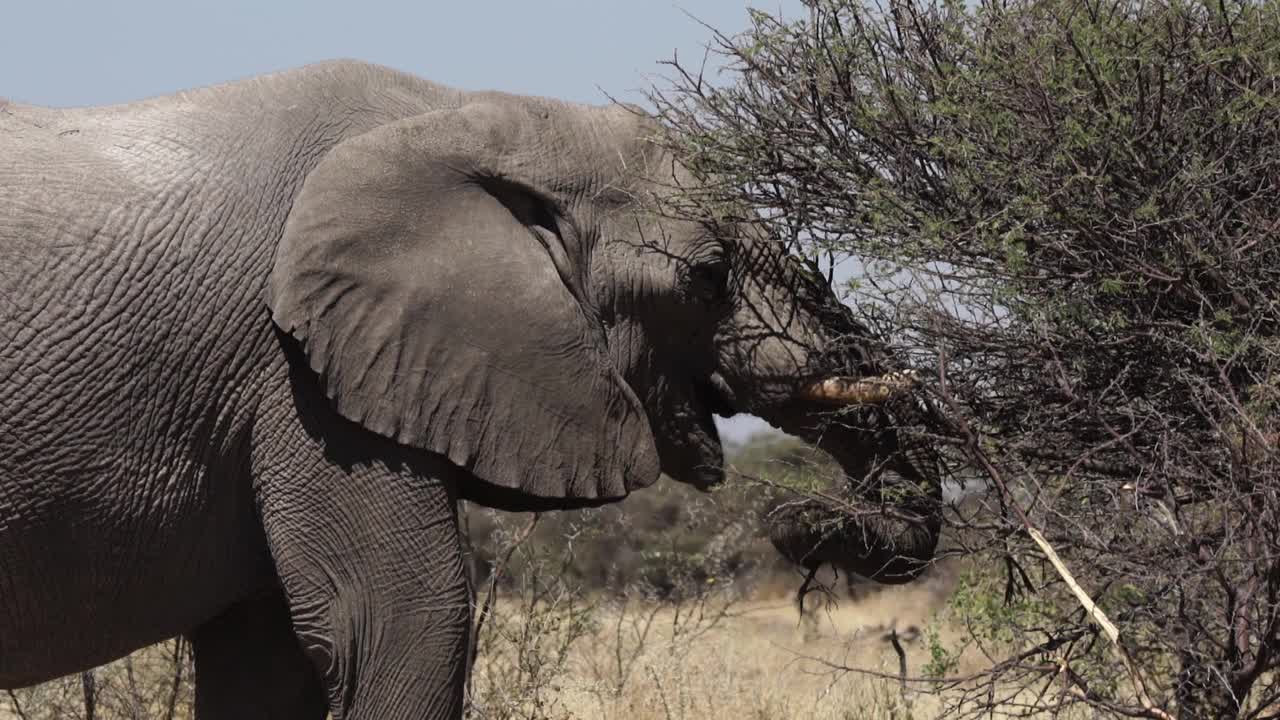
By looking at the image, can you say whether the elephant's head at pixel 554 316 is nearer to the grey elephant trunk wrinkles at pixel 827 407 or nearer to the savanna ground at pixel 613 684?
the grey elephant trunk wrinkles at pixel 827 407

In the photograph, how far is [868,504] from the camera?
15.7ft

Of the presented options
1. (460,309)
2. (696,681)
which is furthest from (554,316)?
(696,681)

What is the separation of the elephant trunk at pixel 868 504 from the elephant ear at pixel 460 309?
51 cm

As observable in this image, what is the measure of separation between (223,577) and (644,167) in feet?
5.10

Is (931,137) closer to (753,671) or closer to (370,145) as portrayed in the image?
(370,145)

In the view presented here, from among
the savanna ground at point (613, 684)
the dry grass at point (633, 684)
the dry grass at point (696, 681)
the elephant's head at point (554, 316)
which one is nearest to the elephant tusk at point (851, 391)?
the elephant's head at point (554, 316)

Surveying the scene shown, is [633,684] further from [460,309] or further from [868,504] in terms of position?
[460,309]

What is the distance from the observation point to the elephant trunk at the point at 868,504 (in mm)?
4792

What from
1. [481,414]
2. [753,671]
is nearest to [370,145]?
[481,414]

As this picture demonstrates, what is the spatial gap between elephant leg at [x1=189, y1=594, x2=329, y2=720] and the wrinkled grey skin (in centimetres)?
44

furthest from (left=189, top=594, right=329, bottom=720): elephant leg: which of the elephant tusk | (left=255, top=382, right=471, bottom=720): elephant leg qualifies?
the elephant tusk

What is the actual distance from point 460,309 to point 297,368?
430mm

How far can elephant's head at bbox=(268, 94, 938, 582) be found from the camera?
4.40 meters

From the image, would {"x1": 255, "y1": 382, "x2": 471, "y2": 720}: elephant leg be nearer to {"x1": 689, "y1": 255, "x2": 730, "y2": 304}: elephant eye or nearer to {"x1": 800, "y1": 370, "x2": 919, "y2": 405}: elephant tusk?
{"x1": 689, "y1": 255, "x2": 730, "y2": 304}: elephant eye
